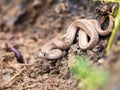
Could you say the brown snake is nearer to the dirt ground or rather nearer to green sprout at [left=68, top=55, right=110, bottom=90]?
the dirt ground

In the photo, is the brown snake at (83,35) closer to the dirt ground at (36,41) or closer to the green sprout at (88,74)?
the dirt ground at (36,41)

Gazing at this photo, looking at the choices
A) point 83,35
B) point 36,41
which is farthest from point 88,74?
point 36,41

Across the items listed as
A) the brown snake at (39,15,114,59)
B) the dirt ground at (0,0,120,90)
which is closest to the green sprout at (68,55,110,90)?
the dirt ground at (0,0,120,90)

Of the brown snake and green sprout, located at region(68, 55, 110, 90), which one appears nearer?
green sprout, located at region(68, 55, 110, 90)

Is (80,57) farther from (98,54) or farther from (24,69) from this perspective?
(24,69)

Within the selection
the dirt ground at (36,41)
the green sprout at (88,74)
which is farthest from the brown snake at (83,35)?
the green sprout at (88,74)

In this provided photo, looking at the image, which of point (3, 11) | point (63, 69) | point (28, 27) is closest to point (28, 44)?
point (28, 27)
